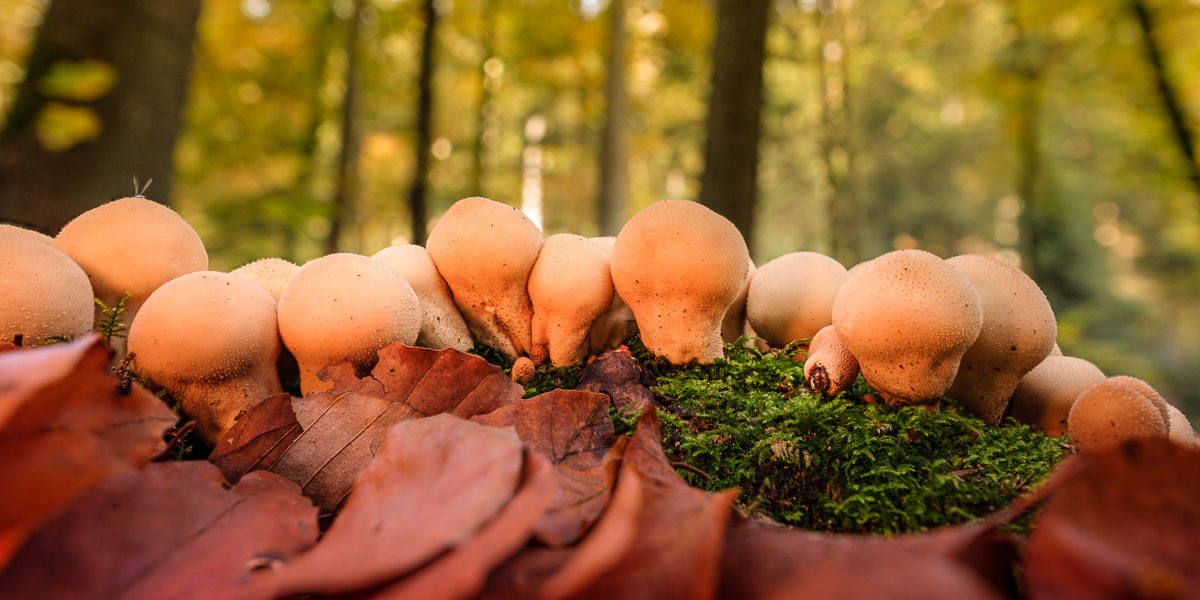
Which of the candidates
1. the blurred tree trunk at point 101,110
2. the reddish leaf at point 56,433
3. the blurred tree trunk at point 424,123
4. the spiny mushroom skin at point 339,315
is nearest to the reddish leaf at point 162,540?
the reddish leaf at point 56,433

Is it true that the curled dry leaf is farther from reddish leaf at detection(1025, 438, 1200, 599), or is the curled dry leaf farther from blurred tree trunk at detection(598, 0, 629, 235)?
blurred tree trunk at detection(598, 0, 629, 235)

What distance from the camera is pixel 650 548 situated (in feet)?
1.66

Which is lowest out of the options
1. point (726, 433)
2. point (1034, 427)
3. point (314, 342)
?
point (1034, 427)

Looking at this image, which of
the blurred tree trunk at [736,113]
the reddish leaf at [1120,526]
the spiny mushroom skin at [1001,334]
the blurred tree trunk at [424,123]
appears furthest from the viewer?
the blurred tree trunk at [424,123]

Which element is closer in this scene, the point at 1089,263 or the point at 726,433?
the point at 726,433

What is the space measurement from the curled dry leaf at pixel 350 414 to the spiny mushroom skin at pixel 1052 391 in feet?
3.39

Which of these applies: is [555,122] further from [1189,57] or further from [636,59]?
[1189,57]

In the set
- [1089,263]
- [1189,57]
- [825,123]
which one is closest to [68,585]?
[1189,57]

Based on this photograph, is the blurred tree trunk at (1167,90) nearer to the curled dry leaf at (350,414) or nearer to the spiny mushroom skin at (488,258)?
the spiny mushroom skin at (488,258)

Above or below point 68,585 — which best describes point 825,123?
above

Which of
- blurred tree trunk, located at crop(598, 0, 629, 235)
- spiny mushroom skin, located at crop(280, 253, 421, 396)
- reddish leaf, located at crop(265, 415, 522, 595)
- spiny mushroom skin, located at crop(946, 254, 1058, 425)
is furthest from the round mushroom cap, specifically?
blurred tree trunk, located at crop(598, 0, 629, 235)

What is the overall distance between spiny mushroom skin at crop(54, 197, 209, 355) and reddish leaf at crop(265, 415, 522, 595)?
0.78m

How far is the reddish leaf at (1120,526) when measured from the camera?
0.41 metres

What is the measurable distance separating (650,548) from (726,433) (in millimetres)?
465
